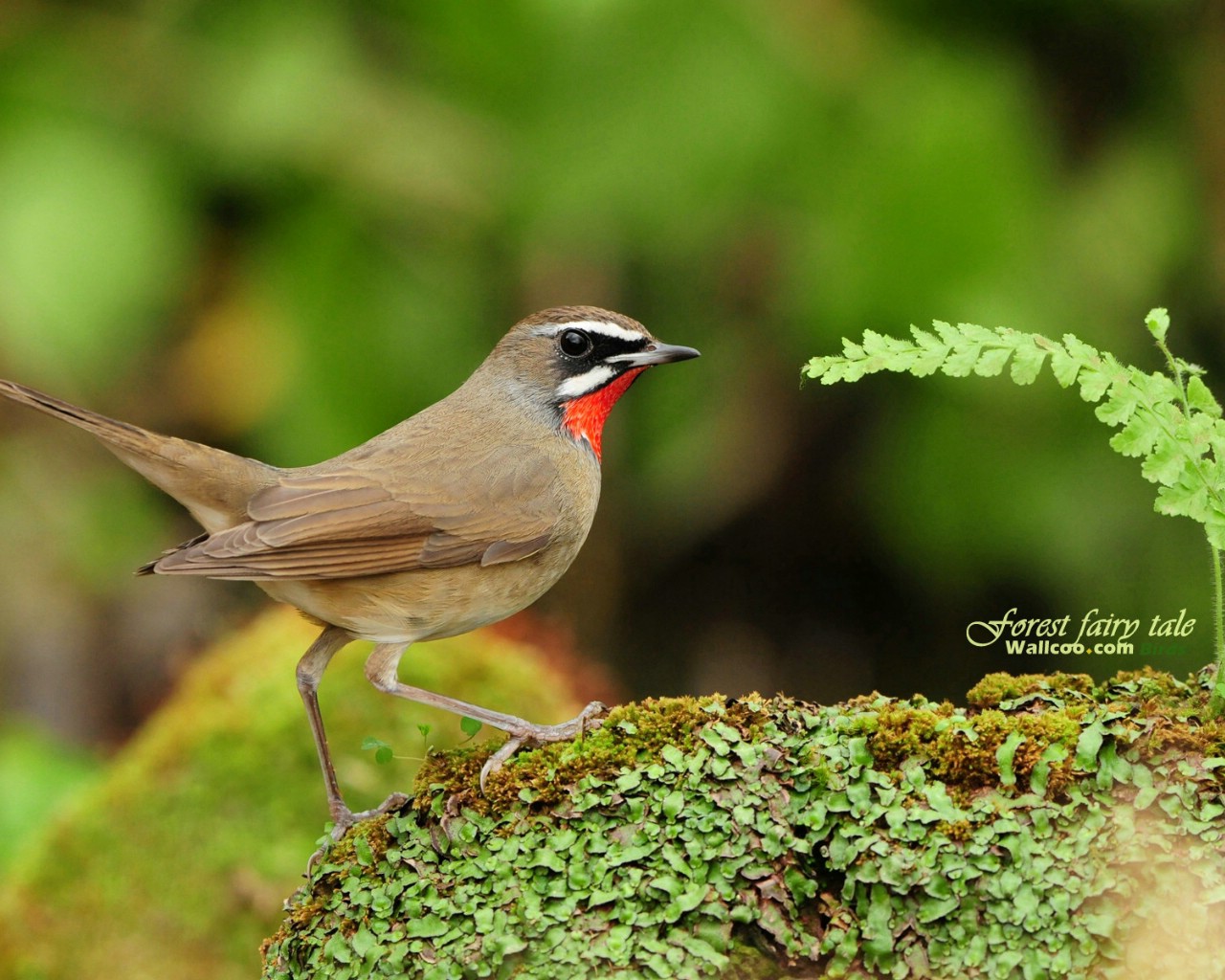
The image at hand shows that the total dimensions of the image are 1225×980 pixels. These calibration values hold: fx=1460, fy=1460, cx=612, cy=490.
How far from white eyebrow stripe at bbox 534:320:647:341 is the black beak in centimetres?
5

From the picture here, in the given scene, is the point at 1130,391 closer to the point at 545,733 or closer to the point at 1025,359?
the point at 1025,359

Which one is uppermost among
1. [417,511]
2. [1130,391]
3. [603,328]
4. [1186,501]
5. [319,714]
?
[603,328]

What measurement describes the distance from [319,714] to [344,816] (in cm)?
39

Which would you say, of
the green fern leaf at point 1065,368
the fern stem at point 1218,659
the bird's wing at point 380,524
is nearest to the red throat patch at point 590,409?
the bird's wing at point 380,524

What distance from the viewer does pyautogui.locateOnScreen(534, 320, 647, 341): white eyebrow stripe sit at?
16.9ft

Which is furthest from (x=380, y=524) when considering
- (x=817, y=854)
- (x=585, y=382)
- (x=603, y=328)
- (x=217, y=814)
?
(x=817, y=854)

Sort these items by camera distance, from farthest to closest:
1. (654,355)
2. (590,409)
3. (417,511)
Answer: (590,409)
(654,355)
(417,511)

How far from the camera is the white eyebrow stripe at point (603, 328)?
16.9ft

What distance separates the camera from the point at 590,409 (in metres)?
5.35

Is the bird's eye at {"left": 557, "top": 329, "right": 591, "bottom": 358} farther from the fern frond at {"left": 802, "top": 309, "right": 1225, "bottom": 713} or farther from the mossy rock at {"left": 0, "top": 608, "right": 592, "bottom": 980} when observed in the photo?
the fern frond at {"left": 802, "top": 309, "right": 1225, "bottom": 713}

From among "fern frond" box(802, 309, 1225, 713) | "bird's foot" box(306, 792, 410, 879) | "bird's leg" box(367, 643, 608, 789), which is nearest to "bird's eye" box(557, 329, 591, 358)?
"bird's leg" box(367, 643, 608, 789)

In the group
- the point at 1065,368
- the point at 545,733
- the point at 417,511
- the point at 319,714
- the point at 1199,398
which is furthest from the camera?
the point at 417,511

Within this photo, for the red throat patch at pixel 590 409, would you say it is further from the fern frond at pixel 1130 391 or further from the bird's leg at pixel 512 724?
the fern frond at pixel 1130 391

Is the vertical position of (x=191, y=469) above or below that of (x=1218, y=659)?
below
